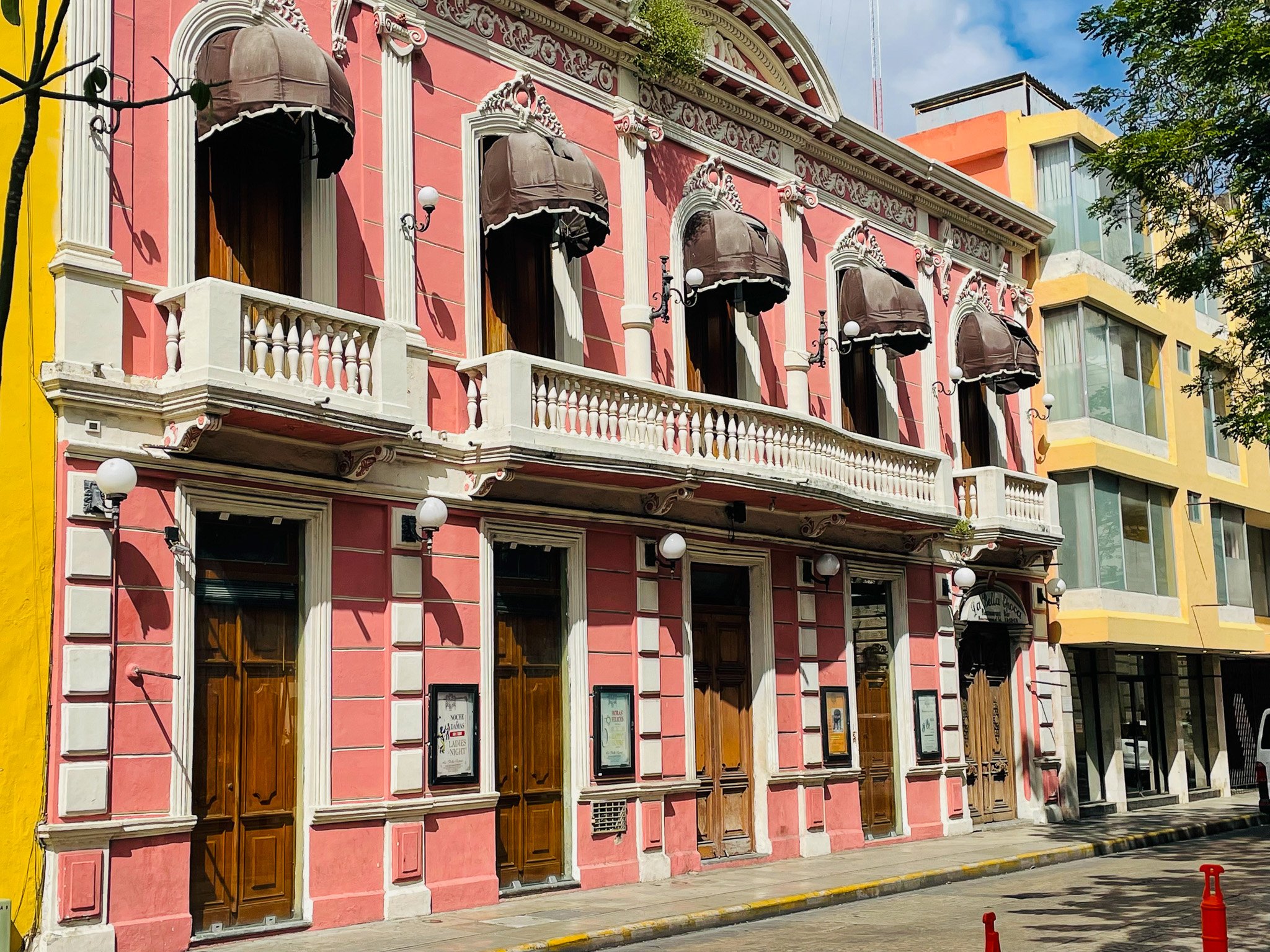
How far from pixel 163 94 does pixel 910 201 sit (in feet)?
45.4

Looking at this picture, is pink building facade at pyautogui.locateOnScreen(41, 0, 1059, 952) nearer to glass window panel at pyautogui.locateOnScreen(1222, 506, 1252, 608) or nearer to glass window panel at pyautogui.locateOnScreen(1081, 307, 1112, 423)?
glass window panel at pyautogui.locateOnScreen(1081, 307, 1112, 423)

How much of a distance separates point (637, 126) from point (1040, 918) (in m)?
10.2

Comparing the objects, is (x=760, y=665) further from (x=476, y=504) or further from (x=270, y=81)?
(x=270, y=81)

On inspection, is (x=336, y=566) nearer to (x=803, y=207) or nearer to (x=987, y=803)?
(x=803, y=207)

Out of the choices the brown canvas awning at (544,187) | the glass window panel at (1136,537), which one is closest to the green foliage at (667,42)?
the brown canvas awning at (544,187)

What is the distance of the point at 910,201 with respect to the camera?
2317 cm

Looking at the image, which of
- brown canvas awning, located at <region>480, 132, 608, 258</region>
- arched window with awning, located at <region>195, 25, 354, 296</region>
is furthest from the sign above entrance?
arched window with awning, located at <region>195, 25, 354, 296</region>

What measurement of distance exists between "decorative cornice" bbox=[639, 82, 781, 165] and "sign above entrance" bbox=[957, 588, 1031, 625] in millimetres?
7890

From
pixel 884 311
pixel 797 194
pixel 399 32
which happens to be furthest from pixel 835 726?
pixel 399 32

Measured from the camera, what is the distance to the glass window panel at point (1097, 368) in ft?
85.0

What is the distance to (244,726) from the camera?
1265cm

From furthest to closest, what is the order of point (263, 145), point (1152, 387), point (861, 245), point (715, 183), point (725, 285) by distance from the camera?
1. point (1152, 387)
2. point (861, 245)
3. point (715, 183)
4. point (725, 285)
5. point (263, 145)

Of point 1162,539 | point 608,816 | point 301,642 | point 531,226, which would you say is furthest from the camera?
point 1162,539

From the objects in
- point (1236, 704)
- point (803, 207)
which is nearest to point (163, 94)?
point (803, 207)
